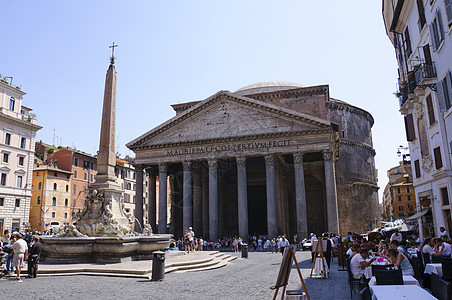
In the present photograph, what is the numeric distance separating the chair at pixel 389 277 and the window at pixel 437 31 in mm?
9424

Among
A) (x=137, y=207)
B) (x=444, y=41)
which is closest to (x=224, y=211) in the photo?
(x=137, y=207)

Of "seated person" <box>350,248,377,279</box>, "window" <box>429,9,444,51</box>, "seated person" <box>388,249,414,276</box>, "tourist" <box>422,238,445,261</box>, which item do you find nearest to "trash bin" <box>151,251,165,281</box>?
"seated person" <box>350,248,377,279</box>

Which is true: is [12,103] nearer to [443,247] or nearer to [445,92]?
[445,92]

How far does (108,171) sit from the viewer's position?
33.9 feet

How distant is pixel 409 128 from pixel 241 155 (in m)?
11.1

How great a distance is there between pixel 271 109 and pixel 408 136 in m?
9.63

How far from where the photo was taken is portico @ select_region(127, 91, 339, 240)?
75.2 ft

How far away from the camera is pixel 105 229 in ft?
32.3

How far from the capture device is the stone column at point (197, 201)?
26.8 metres

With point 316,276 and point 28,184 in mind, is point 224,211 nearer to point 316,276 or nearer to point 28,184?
point 28,184

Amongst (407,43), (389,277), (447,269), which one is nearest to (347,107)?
(407,43)

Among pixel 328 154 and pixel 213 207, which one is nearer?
pixel 328 154

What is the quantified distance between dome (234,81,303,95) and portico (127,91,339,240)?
9.66 meters

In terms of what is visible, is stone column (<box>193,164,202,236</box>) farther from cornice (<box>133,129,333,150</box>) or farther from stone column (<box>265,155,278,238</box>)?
stone column (<box>265,155,278,238</box>)
